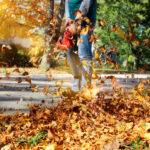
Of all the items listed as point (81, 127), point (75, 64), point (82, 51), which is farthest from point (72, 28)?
point (81, 127)

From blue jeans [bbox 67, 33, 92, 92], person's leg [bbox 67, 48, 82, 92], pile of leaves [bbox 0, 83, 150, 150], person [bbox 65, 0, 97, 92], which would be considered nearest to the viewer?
pile of leaves [bbox 0, 83, 150, 150]

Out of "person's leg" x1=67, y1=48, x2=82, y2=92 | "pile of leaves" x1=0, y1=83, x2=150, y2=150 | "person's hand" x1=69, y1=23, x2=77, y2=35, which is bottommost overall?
"pile of leaves" x1=0, y1=83, x2=150, y2=150

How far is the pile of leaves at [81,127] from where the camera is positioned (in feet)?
4.16

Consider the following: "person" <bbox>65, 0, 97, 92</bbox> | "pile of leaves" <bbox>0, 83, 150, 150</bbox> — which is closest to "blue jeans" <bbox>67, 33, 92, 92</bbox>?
"person" <bbox>65, 0, 97, 92</bbox>

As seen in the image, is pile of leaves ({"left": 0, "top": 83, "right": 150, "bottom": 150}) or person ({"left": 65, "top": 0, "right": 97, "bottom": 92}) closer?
pile of leaves ({"left": 0, "top": 83, "right": 150, "bottom": 150})

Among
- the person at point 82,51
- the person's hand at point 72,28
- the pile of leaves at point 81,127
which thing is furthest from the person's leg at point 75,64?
the person's hand at point 72,28

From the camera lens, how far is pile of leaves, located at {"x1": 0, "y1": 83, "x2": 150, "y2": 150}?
1.27 m

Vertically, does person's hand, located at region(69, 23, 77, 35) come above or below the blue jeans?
above

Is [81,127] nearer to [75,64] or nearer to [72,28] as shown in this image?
[72,28]

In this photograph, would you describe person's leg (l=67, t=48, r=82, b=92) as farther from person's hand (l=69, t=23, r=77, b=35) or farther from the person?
person's hand (l=69, t=23, r=77, b=35)

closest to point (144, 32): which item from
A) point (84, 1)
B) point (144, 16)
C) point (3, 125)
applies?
point (144, 16)

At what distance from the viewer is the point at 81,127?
1.59 meters

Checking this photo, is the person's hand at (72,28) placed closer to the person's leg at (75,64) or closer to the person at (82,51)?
the person at (82,51)

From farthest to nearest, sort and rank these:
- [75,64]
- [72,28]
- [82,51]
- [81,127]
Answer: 1. [75,64]
2. [82,51]
3. [72,28]
4. [81,127]
